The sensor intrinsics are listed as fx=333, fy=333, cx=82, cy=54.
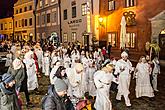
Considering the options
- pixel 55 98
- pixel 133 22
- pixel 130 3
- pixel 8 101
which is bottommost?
pixel 8 101

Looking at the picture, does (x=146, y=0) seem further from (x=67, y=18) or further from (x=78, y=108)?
(x=78, y=108)

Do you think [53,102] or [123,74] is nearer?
[53,102]

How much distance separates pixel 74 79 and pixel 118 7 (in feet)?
69.7

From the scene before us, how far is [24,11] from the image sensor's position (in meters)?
62.5

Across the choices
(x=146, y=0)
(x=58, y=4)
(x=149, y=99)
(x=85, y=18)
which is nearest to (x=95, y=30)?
(x=85, y=18)

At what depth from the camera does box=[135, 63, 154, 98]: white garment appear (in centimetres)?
1366

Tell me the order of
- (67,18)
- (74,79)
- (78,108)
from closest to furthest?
1. (78,108)
2. (74,79)
3. (67,18)

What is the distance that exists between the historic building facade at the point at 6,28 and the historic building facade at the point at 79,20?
94.2 ft

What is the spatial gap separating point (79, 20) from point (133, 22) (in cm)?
1142

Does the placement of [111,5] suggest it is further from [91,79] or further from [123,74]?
[123,74]

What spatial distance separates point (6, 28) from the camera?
73.7m

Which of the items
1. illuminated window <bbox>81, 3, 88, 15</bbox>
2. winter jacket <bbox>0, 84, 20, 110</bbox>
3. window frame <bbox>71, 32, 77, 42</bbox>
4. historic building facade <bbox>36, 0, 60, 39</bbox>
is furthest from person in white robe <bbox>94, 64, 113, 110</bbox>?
historic building facade <bbox>36, 0, 60, 39</bbox>

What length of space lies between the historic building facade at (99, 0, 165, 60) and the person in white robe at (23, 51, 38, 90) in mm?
12608

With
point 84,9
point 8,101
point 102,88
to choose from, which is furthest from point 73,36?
point 8,101
